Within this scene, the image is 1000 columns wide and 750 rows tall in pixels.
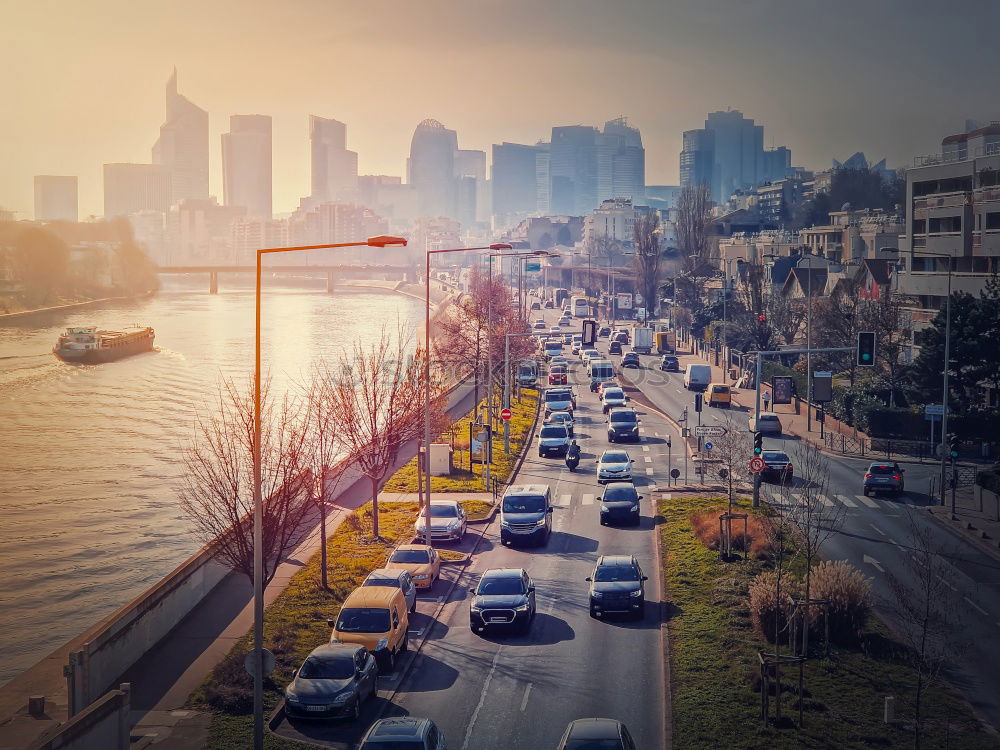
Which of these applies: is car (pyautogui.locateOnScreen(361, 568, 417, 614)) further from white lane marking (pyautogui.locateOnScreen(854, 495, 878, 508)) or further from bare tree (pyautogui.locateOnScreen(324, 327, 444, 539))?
white lane marking (pyautogui.locateOnScreen(854, 495, 878, 508))

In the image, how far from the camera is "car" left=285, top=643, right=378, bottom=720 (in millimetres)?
19375

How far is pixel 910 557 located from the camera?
95.1 ft

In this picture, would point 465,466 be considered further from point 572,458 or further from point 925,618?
point 925,618

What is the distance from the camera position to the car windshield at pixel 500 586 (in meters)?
25.6

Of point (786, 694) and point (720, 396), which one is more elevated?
point (720, 396)

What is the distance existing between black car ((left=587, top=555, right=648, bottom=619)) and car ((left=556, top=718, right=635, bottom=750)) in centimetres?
907

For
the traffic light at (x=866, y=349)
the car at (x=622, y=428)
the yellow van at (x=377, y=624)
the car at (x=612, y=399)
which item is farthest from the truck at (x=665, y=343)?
the yellow van at (x=377, y=624)

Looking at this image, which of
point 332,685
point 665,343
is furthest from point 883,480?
point 665,343

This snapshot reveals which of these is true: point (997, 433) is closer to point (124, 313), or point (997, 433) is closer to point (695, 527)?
point (695, 527)

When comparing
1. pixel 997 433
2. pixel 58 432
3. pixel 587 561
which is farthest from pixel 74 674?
pixel 58 432

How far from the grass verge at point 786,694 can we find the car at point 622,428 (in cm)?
2753

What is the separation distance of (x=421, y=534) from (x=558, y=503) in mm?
9107

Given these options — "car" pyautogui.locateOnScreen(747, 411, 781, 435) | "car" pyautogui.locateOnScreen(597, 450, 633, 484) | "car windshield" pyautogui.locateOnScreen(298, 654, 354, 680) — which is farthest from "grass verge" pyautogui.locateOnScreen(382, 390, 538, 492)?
"car windshield" pyautogui.locateOnScreen(298, 654, 354, 680)

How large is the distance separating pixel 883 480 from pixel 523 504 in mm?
14779
